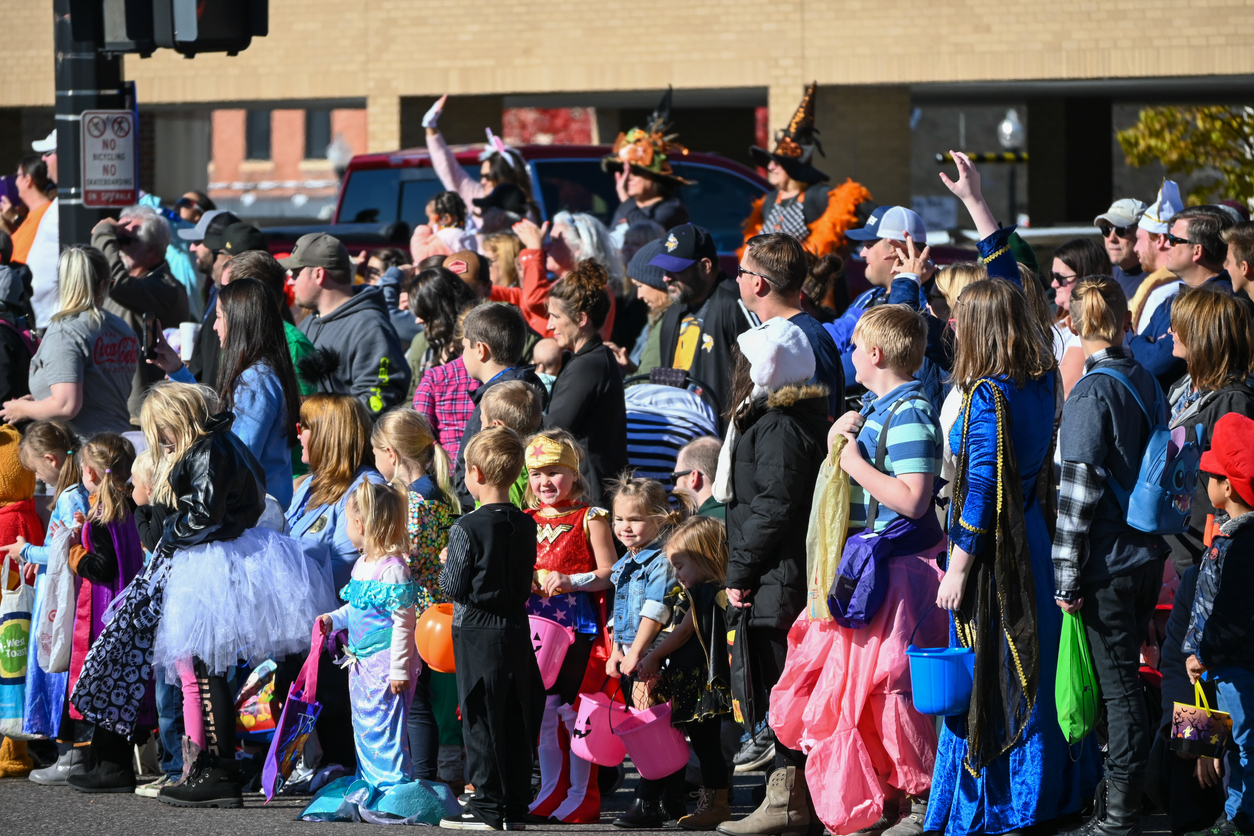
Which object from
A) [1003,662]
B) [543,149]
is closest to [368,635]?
[1003,662]

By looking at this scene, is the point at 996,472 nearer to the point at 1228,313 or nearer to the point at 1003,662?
the point at 1003,662

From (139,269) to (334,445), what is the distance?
3.06 metres

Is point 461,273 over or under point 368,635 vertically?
over

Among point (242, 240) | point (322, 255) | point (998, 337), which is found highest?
point (242, 240)

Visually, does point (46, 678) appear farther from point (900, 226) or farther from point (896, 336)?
point (900, 226)

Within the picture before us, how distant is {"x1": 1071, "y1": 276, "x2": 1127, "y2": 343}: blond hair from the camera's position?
19.2 feet

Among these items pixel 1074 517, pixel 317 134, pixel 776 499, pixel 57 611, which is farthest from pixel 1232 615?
pixel 317 134

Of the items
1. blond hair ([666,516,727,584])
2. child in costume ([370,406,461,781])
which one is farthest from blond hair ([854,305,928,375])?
child in costume ([370,406,461,781])

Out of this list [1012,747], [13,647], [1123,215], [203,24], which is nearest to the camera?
[1012,747]

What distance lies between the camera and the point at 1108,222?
29.4 feet

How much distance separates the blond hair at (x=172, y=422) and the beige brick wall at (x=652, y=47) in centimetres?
1265

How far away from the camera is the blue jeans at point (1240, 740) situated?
5.57m

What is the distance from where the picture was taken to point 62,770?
6941 mm

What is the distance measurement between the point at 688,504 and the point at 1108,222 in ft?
12.1
